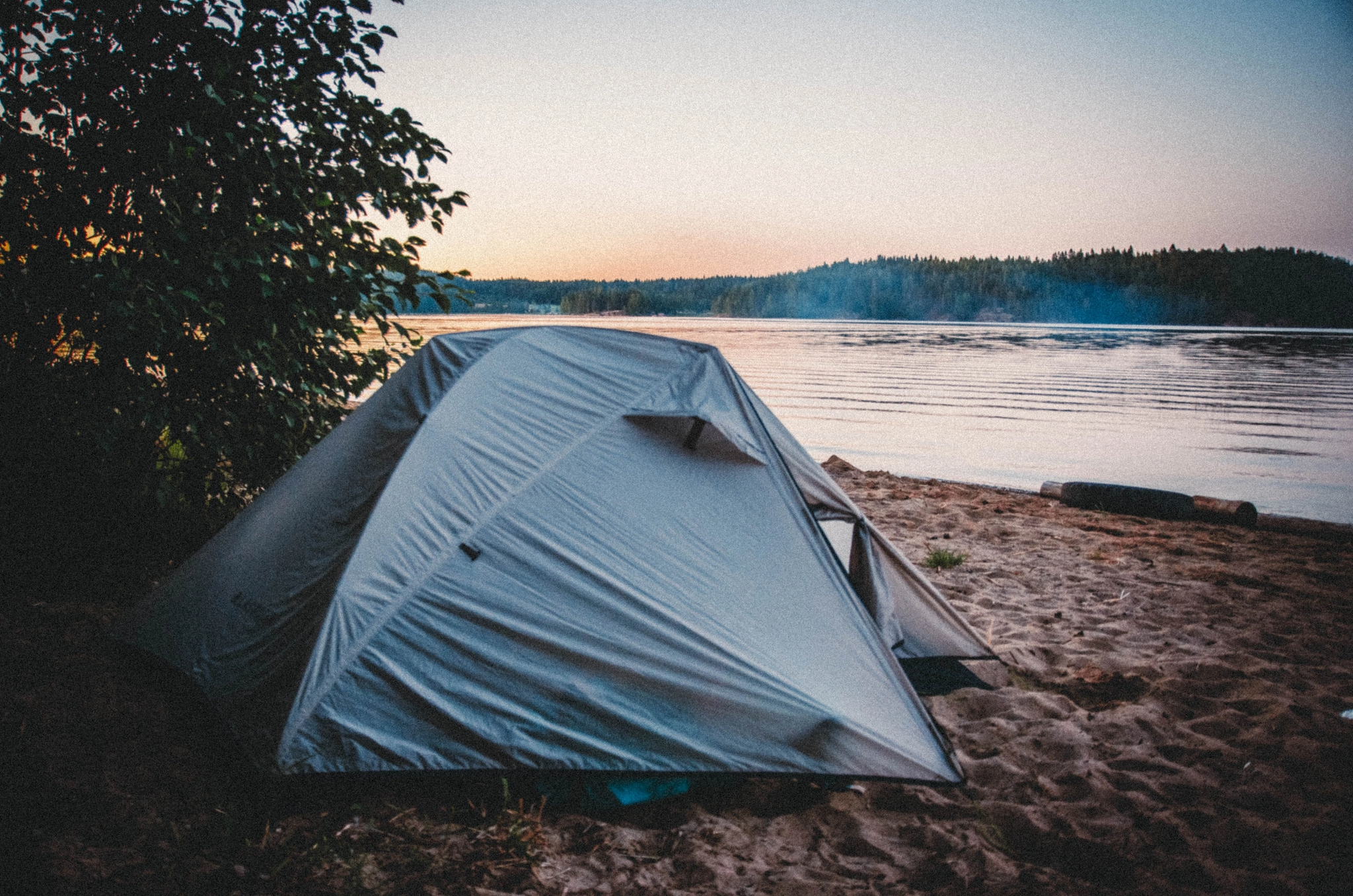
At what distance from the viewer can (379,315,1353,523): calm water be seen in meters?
12.2

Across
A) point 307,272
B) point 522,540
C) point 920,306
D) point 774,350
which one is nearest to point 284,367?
point 307,272

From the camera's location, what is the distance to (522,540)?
316 centimetres

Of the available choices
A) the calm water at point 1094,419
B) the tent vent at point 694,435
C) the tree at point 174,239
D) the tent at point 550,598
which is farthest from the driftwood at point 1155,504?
the tree at point 174,239

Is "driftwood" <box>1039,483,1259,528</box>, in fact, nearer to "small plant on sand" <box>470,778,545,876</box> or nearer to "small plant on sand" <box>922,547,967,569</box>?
"small plant on sand" <box>922,547,967,569</box>

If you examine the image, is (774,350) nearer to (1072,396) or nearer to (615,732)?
(1072,396)

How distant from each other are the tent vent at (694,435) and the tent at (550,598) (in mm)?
16

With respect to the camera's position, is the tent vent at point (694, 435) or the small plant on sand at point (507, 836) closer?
the small plant on sand at point (507, 836)

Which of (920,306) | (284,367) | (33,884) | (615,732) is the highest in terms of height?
(920,306)

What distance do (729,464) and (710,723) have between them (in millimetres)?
1202

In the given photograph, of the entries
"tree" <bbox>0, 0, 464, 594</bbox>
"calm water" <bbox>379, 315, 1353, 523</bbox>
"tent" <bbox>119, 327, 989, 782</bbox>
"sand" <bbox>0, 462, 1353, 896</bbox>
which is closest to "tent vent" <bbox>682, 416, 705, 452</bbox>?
"tent" <bbox>119, 327, 989, 782</bbox>

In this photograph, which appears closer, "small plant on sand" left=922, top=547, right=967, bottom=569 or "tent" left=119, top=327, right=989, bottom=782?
"tent" left=119, top=327, right=989, bottom=782

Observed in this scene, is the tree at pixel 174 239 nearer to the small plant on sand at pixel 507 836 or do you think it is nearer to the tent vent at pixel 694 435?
the tent vent at pixel 694 435

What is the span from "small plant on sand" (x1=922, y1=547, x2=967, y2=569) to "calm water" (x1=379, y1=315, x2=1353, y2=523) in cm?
527

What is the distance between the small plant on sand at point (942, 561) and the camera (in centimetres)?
640
